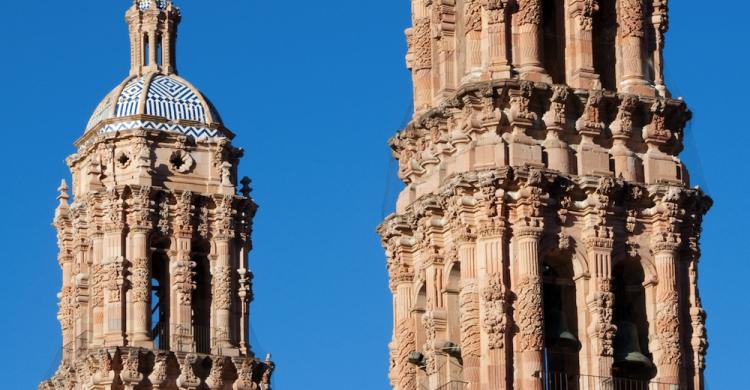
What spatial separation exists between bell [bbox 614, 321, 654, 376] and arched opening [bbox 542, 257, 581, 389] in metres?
0.80

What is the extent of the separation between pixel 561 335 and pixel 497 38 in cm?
553

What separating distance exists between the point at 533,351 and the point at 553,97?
4920 millimetres

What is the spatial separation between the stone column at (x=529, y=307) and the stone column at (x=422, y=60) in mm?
4320

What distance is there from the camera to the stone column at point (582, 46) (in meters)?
53.6

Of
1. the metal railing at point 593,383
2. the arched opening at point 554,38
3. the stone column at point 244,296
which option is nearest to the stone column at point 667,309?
the metal railing at point 593,383

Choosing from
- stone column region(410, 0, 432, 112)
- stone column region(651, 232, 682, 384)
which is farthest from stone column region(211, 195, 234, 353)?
stone column region(651, 232, 682, 384)

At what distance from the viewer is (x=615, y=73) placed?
54.3 metres

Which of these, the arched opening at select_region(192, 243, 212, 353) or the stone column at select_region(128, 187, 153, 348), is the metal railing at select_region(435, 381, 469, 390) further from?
the arched opening at select_region(192, 243, 212, 353)

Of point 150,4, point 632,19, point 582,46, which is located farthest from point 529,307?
point 150,4

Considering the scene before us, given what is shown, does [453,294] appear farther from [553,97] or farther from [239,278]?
[239,278]

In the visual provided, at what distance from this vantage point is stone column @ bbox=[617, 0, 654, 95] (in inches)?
2120

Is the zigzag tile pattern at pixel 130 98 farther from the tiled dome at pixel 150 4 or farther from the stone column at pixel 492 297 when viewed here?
the stone column at pixel 492 297

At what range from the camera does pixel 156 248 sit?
254 feet

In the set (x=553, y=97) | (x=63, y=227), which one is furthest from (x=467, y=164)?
(x=63, y=227)
